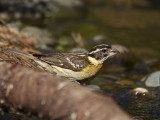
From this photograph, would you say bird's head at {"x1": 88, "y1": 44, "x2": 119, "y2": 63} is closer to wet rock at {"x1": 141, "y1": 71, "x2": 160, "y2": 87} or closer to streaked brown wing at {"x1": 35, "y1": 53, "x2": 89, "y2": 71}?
streaked brown wing at {"x1": 35, "y1": 53, "x2": 89, "y2": 71}

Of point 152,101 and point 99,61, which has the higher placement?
point 99,61

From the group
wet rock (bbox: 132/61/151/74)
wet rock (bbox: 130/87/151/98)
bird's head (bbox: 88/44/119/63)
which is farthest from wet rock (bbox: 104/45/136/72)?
bird's head (bbox: 88/44/119/63)

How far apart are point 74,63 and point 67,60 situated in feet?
0.75

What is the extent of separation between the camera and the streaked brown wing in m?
8.73

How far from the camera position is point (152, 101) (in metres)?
9.53

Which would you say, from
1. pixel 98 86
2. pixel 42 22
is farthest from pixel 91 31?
pixel 98 86

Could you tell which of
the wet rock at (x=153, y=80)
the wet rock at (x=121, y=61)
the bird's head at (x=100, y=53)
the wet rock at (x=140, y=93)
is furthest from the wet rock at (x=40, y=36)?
the bird's head at (x=100, y=53)

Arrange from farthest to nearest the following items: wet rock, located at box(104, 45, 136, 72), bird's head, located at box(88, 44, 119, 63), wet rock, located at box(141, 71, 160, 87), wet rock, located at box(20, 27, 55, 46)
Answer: wet rock, located at box(20, 27, 55, 46)
wet rock, located at box(104, 45, 136, 72)
wet rock, located at box(141, 71, 160, 87)
bird's head, located at box(88, 44, 119, 63)

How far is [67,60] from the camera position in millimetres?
8938

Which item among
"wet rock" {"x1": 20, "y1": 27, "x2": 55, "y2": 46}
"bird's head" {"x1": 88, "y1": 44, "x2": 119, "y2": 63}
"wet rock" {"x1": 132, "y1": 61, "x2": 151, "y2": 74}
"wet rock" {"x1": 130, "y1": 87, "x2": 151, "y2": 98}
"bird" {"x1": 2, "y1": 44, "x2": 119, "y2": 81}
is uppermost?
"wet rock" {"x1": 20, "y1": 27, "x2": 55, "y2": 46}

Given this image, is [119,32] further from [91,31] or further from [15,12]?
[15,12]

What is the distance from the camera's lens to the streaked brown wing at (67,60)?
8734mm

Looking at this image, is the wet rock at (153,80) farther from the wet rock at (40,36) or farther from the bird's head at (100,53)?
the wet rock at (40,36)

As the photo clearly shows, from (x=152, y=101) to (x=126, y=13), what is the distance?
13.9m
